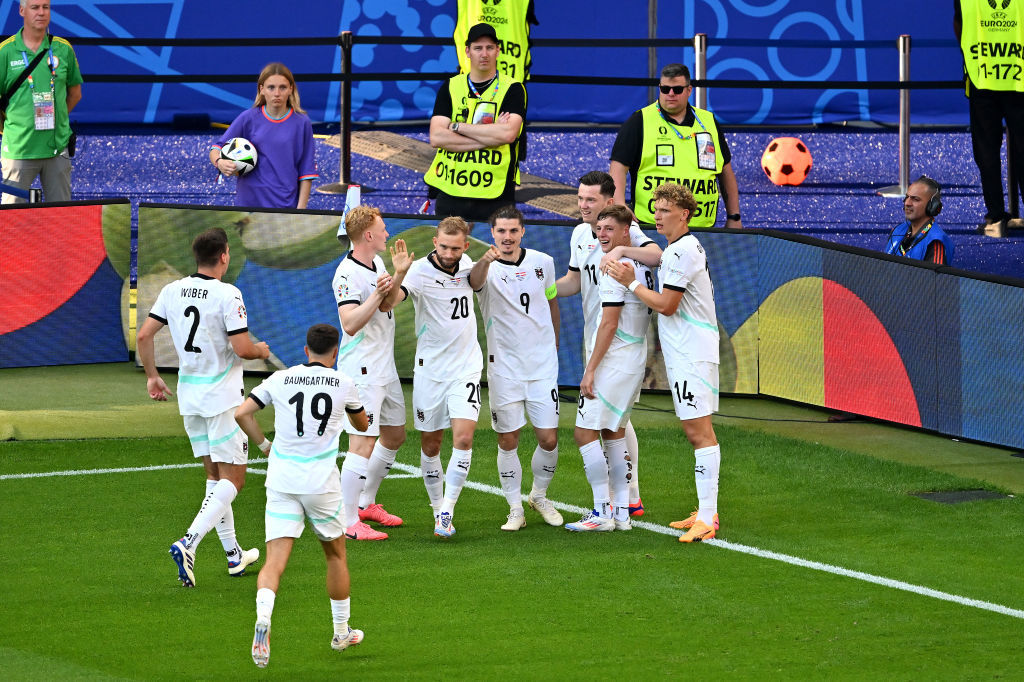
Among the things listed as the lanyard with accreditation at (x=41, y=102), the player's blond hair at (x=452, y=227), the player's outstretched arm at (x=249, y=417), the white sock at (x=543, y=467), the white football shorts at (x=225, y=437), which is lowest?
the white sock at (x=543, y=467)

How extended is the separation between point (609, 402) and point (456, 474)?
3.60 feet

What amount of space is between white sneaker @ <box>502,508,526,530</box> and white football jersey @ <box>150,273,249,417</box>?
6.71 ft

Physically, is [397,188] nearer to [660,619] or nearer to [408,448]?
[408,448]

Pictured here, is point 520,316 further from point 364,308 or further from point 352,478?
point 352,478

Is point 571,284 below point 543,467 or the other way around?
the other way around

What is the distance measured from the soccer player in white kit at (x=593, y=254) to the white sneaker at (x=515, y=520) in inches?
32.9

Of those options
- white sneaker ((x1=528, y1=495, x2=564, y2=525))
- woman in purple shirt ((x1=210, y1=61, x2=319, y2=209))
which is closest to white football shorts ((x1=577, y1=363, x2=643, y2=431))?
white sneaker ((x1=528, y1=495, x2=564, y2=525))

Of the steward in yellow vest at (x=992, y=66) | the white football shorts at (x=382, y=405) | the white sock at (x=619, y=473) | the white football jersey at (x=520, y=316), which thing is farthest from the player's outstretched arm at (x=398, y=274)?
the steward in yellow vest at (x=992, y=66)

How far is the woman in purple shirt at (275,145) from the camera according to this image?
1338 centimetres

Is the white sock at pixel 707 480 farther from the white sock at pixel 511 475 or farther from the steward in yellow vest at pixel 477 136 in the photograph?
the steward in yellow vest at pixel 477 136

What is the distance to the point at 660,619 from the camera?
7992 millimetres

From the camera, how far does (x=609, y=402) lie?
9.81 meters

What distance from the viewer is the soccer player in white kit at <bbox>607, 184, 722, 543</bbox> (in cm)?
951

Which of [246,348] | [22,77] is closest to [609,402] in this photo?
[246,348]
